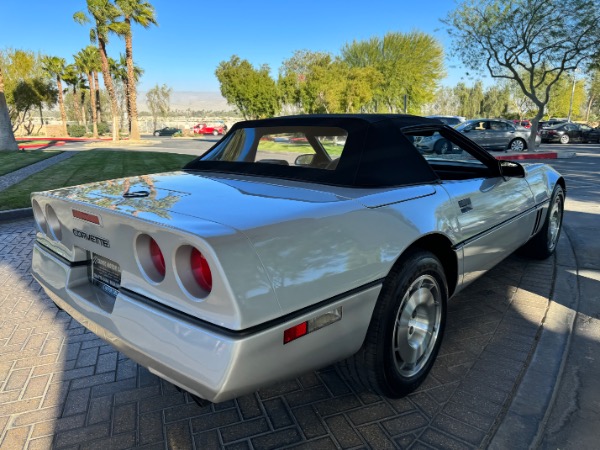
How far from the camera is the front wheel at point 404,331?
2.01 metres

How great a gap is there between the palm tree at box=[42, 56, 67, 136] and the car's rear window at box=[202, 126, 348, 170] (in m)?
47.9

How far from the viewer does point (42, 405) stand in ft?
7.39

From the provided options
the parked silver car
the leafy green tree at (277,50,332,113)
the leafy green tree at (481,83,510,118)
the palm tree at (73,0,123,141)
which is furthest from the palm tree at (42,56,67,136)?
the leafy green tree at (481,83,510,118)

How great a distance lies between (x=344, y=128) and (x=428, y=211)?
0.71 metres

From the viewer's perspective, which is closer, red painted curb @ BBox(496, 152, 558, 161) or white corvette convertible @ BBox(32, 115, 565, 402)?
white corvette convertible @ BBox(32, 115, 565, 402)

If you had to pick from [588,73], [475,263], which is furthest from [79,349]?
[588,73]

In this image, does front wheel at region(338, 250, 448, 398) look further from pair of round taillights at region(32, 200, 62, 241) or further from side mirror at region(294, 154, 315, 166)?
→ pair of round taillights at region(32, 200, 62, 241)

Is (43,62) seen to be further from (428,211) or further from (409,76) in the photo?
(428,211)

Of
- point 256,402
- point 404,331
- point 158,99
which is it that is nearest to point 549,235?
point 404,331

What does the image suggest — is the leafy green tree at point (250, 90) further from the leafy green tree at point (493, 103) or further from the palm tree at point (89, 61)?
the leafy green tree at point (493, 103)

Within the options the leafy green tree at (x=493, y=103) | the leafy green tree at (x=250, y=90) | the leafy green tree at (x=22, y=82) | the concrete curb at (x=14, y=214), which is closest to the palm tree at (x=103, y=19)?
the leafy green tree at (x=250, y=90)

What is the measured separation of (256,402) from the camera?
2.28m

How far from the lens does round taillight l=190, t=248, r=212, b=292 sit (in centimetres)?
152

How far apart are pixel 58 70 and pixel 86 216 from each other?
5187 centimetres
